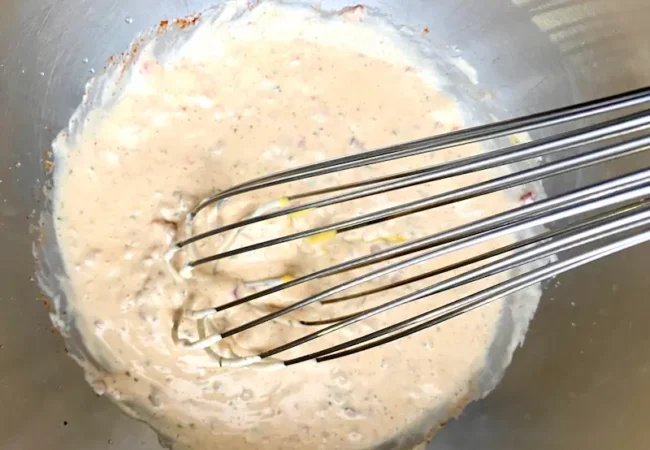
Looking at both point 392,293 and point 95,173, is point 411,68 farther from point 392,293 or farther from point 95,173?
point 95,173

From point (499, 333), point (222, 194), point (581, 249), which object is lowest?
point (499, 333)

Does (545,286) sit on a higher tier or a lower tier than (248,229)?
lower

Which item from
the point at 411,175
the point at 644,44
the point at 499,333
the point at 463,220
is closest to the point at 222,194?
the point at 411,175
